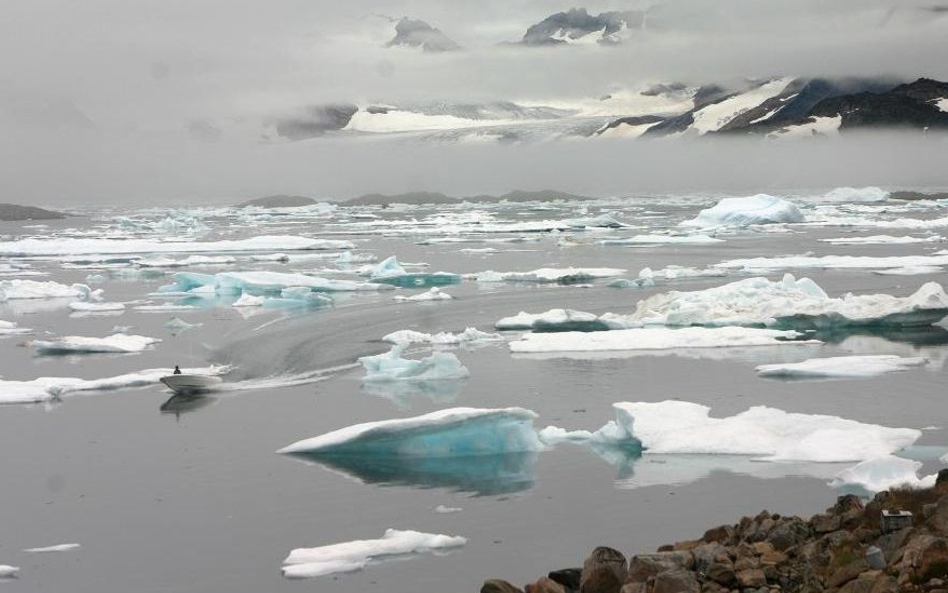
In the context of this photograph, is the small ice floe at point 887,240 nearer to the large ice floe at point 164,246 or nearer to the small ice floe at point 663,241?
the small ice floe at point 663,241

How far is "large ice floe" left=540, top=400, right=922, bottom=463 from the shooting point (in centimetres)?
816

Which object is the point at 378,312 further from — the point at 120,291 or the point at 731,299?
the point at 120,291

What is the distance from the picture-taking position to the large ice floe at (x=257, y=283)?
67.7 ft

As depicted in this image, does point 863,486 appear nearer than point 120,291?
Yes

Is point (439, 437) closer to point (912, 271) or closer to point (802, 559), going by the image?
point (802, 559)

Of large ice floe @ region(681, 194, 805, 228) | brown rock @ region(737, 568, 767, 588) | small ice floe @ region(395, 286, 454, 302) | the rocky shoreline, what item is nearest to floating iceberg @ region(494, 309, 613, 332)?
small ice floe @ region(395, 286, 454, 302)

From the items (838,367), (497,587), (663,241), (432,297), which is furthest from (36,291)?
(497,587)

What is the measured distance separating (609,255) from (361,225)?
2470cm

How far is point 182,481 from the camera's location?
26.3 feet

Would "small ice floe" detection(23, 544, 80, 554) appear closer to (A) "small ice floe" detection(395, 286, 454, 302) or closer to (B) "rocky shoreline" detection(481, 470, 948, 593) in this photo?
(B) "rocky shoreline" detection(481, 470, 948, 593)

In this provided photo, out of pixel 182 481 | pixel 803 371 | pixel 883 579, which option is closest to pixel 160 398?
pixel 182 481

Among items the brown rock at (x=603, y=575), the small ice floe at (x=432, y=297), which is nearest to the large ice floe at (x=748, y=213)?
the small ice floe at (x=432, y=297)

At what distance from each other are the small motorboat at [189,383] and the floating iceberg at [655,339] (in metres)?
3.59

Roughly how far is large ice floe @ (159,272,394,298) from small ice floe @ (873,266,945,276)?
9.08m
